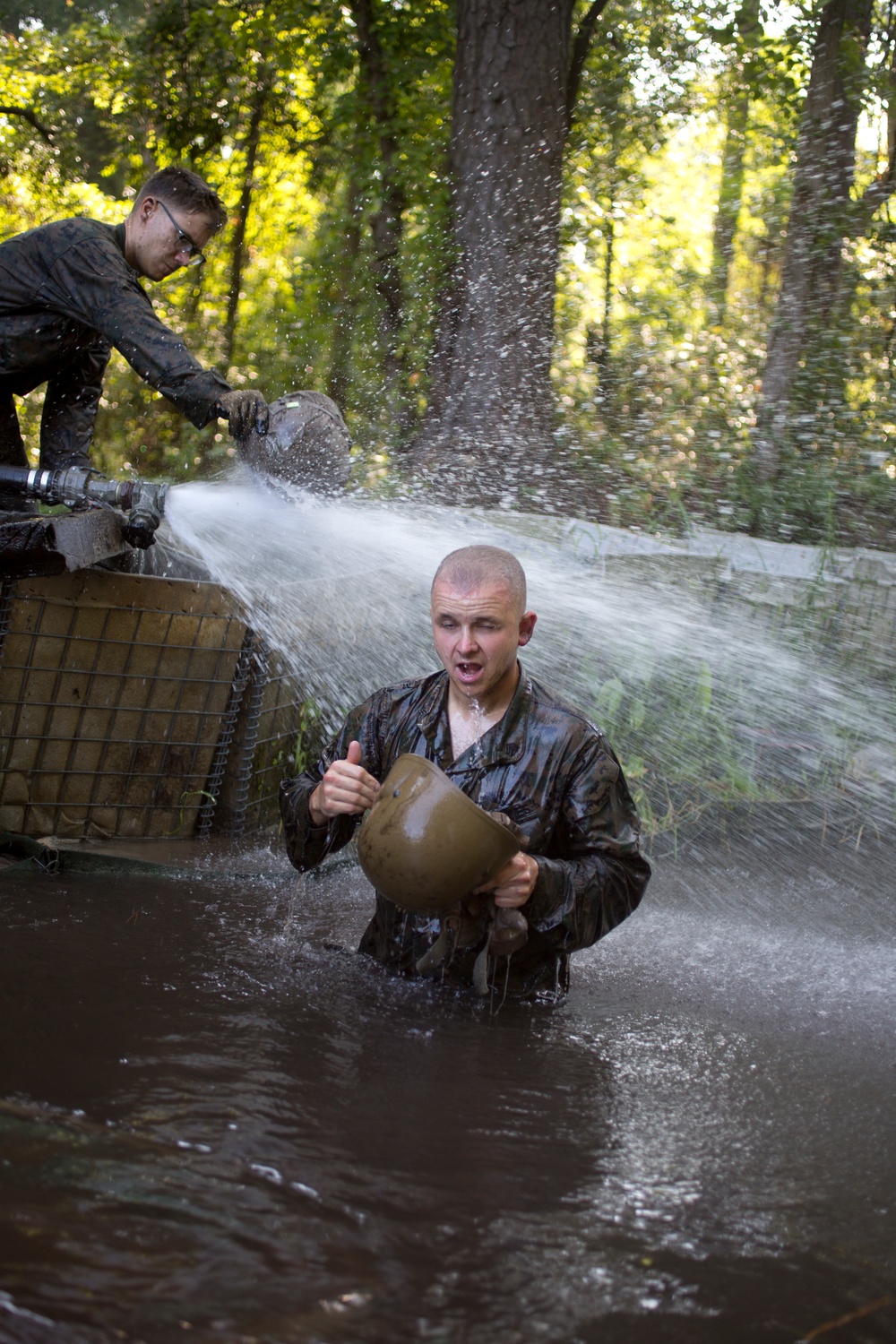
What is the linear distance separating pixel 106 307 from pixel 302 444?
87 cm

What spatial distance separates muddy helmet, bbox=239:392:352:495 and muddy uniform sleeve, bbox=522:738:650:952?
6.02ft

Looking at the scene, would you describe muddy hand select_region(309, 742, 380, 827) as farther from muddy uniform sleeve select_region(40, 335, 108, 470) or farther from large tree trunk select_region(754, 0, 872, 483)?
large tree trunk select_region(754, 0, 872, 483)

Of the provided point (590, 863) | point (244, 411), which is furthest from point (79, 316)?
point (590, 863)

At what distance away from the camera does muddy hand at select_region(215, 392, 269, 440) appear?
3449 mm

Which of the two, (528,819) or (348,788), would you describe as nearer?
(348,788)

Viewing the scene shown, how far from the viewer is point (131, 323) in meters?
3.49

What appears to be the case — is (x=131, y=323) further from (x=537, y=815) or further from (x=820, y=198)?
(x=820, y=198)

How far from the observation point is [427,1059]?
234 cm

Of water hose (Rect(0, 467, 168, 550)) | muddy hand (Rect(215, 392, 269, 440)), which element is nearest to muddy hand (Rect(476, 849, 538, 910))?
muddy hand (Rect(215, 392, 269, 440))

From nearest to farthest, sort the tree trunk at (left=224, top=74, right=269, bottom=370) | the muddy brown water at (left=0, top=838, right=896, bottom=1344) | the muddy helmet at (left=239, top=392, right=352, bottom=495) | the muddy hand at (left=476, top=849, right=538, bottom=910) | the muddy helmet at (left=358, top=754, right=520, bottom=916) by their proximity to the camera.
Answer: the muddy brown water at (left=0, top=838, right=896, bottom=1344)
the muddy helmet at (left=358, top=754, right=520, bottom=916)
the muddy hand at (left=476, top=849, right=538, bottom=910)
the muddy helmet at (left=239, top=392, right=352, bottom=495)
the tree trunk at (left=224, top=74, right=269, bottom=370)

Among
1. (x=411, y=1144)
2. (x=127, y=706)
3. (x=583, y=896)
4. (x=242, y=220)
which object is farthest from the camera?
(x=242, y=220)

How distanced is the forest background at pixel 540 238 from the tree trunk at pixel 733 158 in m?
0.04

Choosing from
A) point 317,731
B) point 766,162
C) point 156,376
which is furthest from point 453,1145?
point 766,162

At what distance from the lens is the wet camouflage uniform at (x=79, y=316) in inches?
138
